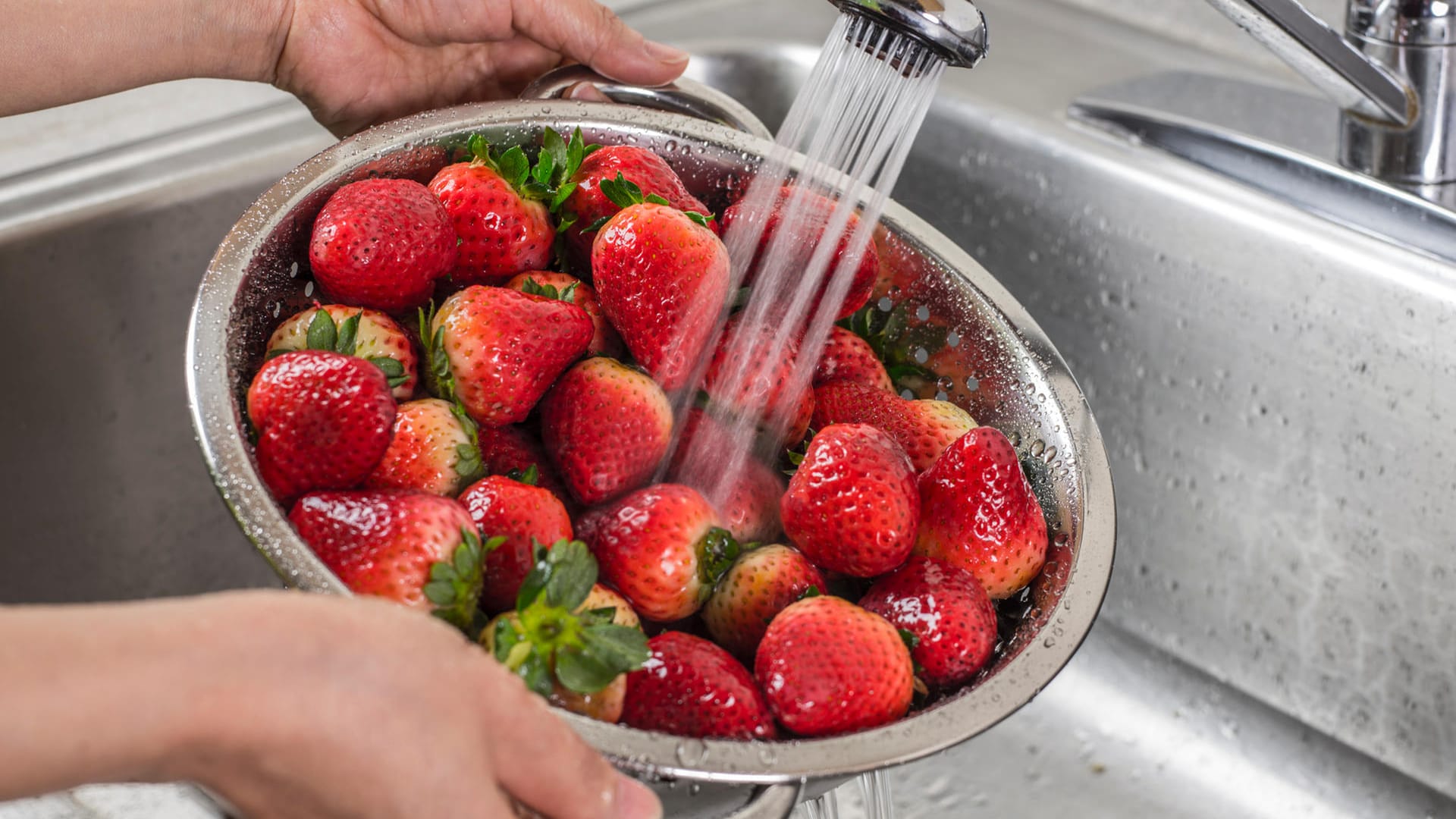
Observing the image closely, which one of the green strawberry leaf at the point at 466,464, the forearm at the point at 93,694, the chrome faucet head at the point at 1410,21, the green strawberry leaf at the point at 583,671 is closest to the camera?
the forearm at the point at 93,694

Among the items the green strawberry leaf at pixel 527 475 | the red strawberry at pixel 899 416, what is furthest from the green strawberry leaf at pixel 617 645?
the red strawberry at pixel 899 416

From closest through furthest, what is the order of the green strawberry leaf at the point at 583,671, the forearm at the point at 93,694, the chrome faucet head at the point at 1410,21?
the forearm at the point at 93,694, the green strawberry leaf at the point at 583,671, the chrome faucet head at the point at 1410,21

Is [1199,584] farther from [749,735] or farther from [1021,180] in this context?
[749,735]

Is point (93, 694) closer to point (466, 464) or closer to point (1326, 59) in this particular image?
point (466, 464)

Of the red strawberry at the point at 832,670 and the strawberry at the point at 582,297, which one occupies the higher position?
the strawberry at the point at 582,297

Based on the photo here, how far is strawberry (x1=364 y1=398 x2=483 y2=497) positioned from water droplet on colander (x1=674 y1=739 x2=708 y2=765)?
184 mm

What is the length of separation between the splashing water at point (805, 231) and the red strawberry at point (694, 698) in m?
0.11

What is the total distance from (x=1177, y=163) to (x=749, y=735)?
60 cm

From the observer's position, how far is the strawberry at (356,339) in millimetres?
592

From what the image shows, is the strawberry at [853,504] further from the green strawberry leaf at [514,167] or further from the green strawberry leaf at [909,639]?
the green strawberry leaf at [514,167]

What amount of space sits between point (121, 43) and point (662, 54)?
1.07ft

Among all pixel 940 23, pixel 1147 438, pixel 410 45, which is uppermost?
pixel 940 23

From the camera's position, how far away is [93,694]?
350 mm

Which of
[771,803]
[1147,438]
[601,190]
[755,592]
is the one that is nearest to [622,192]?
[601,190]
